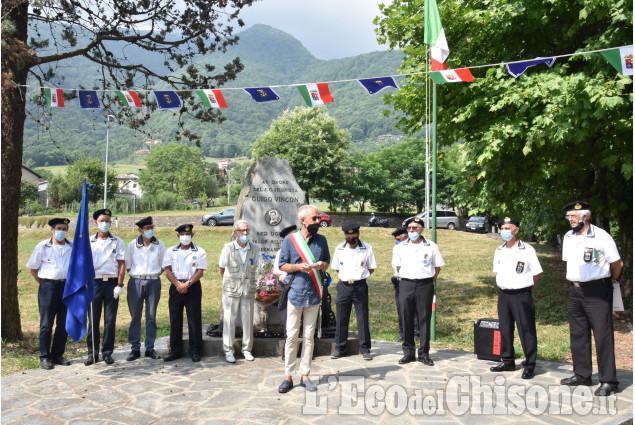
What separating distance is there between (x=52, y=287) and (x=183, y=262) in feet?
5.90

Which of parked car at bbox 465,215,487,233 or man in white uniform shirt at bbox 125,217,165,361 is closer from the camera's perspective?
man in white uniform shirt at bbox 125,217,165,361

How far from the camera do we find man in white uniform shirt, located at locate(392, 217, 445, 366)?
281 inches

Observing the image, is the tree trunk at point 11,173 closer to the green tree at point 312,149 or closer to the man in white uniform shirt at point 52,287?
the man in white uniform shirt at point 52,287

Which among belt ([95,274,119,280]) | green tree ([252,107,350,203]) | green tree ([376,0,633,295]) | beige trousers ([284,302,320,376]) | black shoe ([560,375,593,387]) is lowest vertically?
black shoe ([560,375,593,387])

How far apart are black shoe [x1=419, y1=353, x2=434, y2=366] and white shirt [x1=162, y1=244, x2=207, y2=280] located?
3353 mm

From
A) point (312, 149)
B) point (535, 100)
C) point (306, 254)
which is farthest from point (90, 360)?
point (312, 149)

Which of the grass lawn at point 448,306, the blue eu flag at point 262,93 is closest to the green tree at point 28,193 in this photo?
the grass lawn at point 448,306

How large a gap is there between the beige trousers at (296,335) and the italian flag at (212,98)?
4.38m

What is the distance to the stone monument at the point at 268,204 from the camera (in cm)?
816

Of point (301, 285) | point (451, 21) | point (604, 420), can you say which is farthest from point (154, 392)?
point (451, 21)

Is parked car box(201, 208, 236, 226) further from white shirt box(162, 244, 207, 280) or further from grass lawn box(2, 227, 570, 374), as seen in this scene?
white shirt box(162, 244, 207, 280)

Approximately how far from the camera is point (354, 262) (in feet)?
24.1

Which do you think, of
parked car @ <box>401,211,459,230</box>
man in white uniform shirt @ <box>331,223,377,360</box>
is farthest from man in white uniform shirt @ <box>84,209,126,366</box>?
parked car @ <box>401,211,459,230</box>

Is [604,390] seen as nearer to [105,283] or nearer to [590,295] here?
[590,295]
